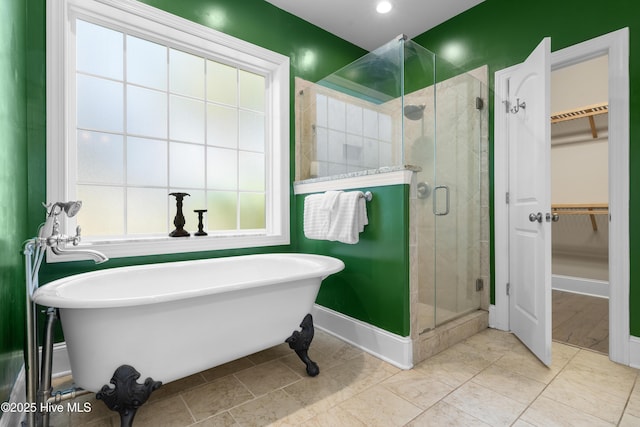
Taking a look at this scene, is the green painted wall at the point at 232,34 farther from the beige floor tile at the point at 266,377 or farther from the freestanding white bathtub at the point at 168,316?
the beige floor tile at the point at 266,377

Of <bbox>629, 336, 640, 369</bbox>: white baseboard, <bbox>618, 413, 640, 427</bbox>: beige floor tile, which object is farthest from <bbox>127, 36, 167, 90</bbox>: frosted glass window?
<bbox>629, 336, 640, 369</bbox>: white baseboard

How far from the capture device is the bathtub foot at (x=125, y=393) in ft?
4.16

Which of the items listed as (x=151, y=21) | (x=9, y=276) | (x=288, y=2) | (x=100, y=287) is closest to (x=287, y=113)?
(x=288, y=2)

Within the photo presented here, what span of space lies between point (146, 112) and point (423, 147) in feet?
6.41

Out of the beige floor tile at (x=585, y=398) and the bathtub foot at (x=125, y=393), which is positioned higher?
the bathtub foot at (x=125, y=393)

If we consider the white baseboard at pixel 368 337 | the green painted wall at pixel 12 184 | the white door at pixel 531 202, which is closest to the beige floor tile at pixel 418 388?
the white baseboard at pixel 368 337

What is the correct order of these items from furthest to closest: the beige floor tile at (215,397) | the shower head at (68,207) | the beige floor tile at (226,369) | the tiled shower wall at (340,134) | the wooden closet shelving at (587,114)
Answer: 1. the wooden closet shelving at (587,114)
2. the tiled shower wall at (340,134)
3. the beige floor tile at (226,369)
4. the beige floor tile at (215,397)
5. the shower head at (68,207)

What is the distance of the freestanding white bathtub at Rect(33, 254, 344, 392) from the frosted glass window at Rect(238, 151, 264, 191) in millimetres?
885

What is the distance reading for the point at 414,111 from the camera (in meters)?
2.17

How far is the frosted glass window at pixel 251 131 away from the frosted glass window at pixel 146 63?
0.63 metres

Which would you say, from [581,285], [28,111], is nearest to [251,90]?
[28,111]

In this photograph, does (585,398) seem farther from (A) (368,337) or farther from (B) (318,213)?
(B) (318,213)

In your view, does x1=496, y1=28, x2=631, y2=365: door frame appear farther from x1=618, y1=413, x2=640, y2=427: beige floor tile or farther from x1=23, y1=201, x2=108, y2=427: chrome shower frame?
x1=23, y1=201, x2=108, y2=427: chrome shower frame

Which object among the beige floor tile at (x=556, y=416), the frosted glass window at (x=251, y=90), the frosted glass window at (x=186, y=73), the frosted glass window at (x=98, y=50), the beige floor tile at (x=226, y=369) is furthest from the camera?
the frosted glass window at (x=251, y=90)
